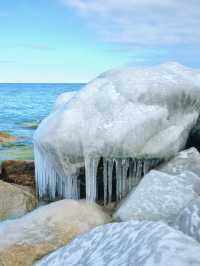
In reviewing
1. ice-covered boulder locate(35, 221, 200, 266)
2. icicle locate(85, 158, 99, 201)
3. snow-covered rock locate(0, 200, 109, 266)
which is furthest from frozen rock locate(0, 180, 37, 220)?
ice-covered boulder locate(35, 221, 200, 266)

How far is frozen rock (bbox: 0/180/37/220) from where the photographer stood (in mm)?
5410

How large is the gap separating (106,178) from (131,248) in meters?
3.00

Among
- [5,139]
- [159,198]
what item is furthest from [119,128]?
[5,139]

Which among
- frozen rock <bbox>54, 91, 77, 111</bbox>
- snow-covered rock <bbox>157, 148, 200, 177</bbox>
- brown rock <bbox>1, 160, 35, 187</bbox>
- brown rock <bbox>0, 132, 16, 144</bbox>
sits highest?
frozen rock <bbox>54, 91, 77, 111</bbox>

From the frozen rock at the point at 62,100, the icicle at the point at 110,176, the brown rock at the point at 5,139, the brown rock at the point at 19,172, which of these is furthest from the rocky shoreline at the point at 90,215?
the brown rock at the point at 5,139

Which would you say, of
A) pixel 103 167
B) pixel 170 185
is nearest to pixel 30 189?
pixel 103 167

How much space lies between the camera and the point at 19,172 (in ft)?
23.3

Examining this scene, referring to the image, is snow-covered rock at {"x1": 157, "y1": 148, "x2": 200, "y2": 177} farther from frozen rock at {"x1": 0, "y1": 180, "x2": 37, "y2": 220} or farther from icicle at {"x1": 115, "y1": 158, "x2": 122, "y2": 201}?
frozen rock at {"x1": 0, "y1": 180, "x2": 37, "y2": 220}

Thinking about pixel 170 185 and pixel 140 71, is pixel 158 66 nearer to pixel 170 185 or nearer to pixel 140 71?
pixel 140 71

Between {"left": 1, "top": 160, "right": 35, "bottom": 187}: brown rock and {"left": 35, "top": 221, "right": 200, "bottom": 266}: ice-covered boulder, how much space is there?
3.95 metres

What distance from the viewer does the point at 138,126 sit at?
5.01m

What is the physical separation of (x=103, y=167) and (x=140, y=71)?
1.48 m

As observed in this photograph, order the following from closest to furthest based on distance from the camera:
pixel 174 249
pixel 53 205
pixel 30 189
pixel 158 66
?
1. pixel 174 249
2. pixel 53 205
3. pixel 158 66
4. pixel 30 189

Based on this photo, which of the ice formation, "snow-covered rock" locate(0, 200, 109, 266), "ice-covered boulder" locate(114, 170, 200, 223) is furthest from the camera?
the ice formation
